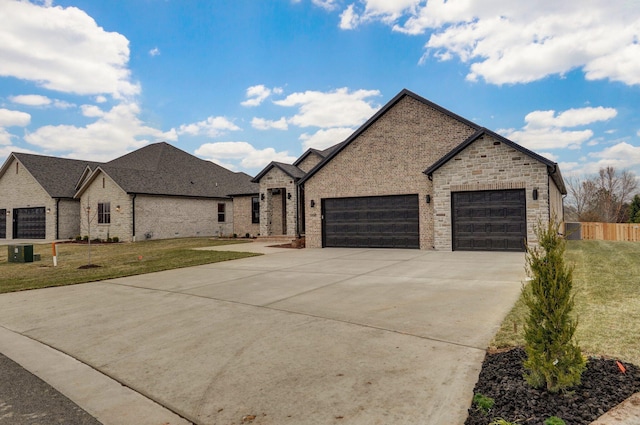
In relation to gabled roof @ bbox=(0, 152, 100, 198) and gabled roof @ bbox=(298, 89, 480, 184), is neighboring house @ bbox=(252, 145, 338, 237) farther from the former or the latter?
gabled roof @ bbox=(0, 152, 100, 198)

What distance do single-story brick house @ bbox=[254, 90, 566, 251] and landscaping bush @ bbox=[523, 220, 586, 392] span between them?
11.7 metres

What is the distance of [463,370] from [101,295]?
759cm

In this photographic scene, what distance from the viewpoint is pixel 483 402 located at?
268cm

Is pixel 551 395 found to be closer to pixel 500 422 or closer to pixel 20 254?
pixel 500 422

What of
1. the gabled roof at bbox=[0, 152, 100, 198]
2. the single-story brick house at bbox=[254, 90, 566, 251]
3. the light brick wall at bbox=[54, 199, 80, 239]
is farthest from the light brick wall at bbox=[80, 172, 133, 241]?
the single-story brick house at bbox=[254, 90, 566, 251]

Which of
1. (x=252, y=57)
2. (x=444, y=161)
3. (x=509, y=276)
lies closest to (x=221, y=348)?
(x=509, y=276)

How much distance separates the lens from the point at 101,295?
777 cm

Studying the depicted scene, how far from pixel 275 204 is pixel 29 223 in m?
22.6

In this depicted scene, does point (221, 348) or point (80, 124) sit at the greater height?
point (80, 124)

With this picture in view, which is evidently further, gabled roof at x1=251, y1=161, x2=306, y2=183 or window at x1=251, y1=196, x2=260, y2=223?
window at x1=251, y1=196, x2=260, y2=223

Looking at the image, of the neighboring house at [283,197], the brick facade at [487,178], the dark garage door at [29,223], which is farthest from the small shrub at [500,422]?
the dark garage door at [29,223]

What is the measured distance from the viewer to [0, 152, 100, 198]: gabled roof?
94.2ft

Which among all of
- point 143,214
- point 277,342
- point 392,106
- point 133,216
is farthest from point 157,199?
point 277,342

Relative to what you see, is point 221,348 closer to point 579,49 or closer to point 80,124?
point 579,49
